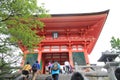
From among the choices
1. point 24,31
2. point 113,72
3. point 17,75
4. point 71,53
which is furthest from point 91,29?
point 113,72

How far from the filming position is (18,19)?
9.83 meters

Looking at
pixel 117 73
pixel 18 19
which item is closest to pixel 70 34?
pixel 18 19

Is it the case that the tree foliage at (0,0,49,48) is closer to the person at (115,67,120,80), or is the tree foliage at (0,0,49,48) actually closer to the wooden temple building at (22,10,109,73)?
the person at (115,67,120,80)

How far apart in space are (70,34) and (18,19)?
1152cm

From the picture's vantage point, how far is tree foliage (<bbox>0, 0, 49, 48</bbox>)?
Result: 925 centimetres

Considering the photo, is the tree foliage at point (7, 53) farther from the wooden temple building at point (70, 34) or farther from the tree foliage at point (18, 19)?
the wooden temple building at point (70, 34)

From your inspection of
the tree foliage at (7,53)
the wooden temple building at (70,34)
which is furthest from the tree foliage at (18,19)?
the wooden temple building at (70,34)

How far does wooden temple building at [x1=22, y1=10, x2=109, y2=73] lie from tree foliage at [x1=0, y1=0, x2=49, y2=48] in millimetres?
9171

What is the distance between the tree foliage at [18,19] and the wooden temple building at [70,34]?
9171 millimetres

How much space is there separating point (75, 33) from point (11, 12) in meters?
12.1

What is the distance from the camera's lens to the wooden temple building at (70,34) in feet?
62.8

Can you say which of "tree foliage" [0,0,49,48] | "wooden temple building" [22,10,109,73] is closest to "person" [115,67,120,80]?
"tree foliage" [0,0,49,48]

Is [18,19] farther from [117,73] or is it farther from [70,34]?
[70,34]

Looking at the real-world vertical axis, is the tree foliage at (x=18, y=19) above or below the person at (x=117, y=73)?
above
